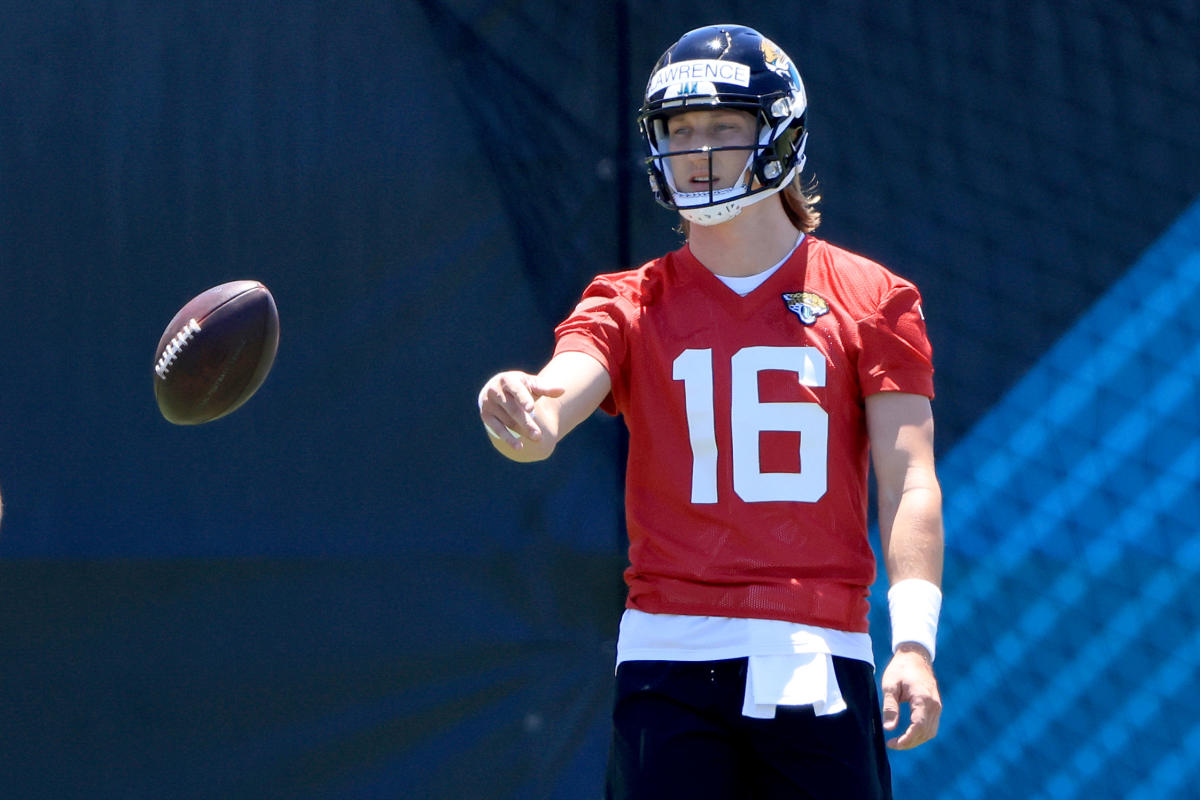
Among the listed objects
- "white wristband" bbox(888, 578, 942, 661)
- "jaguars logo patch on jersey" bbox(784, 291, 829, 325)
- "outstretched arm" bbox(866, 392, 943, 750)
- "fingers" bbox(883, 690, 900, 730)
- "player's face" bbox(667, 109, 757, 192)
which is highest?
"player's face" bbox(667, 109, 757, 192)

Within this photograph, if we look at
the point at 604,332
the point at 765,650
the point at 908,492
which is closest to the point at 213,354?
the point at 604,332

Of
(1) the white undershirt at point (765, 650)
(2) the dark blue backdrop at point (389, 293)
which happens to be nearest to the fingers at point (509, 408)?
(1) the white undershirt at point (765, 650)

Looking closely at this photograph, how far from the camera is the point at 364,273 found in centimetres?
383

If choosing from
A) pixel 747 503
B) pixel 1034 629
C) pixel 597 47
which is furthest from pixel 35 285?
pixel 1034 629

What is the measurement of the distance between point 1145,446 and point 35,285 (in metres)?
2.83

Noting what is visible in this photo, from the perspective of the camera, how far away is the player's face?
2.52m

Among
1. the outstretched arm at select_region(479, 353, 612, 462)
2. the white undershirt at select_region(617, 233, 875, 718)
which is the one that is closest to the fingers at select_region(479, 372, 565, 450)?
the outstretched arm at select_region(479, 353, 612, 462)

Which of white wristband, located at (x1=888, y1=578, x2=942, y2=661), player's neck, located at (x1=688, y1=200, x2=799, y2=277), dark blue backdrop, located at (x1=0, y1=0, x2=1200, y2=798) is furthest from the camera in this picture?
dark blue backdrop, located at (x1=0, y1=0, x2=1200, y2=798)

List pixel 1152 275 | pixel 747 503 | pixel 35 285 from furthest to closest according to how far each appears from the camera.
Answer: pixel 1152 275 → pixel 35 285 → pixel 747 503

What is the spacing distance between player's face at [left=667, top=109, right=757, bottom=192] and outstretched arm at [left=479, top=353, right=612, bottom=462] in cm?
37

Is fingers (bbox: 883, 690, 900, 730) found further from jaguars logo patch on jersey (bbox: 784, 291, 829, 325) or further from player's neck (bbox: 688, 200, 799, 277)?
player's neck (bbox: 688, 200, 799, 277)

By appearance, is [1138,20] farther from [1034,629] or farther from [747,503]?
[747,503]

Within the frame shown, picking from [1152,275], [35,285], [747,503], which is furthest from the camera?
[1152,275]

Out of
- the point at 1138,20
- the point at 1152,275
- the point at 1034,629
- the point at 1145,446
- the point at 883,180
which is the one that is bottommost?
the point at 1034,629
